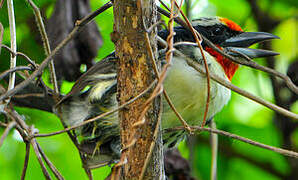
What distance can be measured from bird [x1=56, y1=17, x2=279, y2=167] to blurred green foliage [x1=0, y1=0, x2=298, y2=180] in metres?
0.32

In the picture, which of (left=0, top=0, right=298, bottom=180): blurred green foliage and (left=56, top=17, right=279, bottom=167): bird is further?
(left=0, top=0, right=298, bottom=180): blurred green foliage

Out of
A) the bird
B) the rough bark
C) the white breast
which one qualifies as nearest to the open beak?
the bird

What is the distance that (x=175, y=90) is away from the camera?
1.72 metres

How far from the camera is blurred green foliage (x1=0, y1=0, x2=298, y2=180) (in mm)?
2330

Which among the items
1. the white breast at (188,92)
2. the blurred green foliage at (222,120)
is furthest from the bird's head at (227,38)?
the blurred green foliage at (222,120)

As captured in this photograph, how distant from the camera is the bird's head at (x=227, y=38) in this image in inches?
78.2

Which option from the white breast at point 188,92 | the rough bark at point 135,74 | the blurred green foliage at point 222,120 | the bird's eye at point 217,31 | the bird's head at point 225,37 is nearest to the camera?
the rough bark at point 135,74

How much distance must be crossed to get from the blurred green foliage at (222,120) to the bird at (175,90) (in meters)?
0.32

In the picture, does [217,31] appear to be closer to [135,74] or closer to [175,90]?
[175,90]

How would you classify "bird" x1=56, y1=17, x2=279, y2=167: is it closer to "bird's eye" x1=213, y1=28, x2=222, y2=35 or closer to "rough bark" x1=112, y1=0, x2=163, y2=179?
"bird's eye" x1=213, y1=28, x2=222, y2=35

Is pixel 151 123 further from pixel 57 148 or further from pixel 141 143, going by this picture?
pixel 57 148

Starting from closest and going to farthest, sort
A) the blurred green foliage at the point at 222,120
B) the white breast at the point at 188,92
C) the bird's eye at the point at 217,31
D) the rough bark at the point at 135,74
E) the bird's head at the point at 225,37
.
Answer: the rough bark at the point at 135,74 < the white breast at the point at 188,92 < the bird's head at the point at 225,37 < the bird's eye at the point at 217,31 < the blurred green foliage at the point at 222,120

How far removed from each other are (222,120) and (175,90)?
32.9 inches

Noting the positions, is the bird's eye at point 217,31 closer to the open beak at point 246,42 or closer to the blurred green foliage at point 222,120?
the open beak at point 246,42
